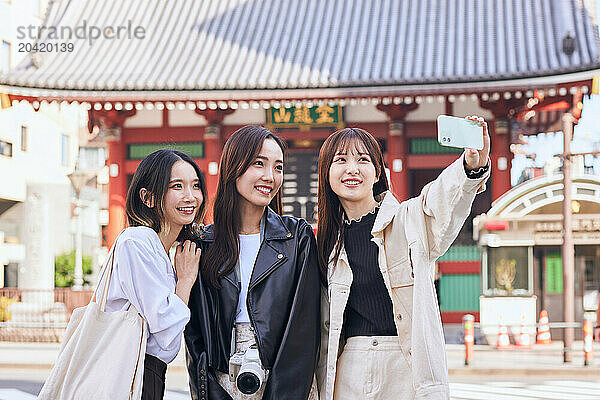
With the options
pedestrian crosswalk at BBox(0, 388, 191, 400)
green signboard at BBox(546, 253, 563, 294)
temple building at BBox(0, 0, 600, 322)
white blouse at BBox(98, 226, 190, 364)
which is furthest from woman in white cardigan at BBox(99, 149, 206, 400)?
green signboard at BBox(546, 253, 563, 294)

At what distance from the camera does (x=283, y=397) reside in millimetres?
3266

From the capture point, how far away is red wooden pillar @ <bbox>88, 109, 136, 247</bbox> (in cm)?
1508

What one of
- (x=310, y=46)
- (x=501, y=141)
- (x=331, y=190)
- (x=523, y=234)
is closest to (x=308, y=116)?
(x=310, y=46)

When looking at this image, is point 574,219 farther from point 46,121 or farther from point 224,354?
point 46,121

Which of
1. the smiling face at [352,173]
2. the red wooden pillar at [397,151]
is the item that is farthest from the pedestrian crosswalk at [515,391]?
the smiling face at [352,173]

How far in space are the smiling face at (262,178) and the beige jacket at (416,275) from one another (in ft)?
1.48

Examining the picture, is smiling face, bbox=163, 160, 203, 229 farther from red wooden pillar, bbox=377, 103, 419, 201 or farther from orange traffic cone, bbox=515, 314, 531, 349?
red wooden pillar, bbox=377, 103, 419, 201

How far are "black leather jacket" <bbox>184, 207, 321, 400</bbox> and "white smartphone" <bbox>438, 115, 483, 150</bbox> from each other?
0.91 meters

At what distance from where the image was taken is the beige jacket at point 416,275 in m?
3.27

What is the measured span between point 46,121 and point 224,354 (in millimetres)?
28567

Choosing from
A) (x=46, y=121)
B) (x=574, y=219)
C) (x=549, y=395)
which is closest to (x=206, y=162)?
(x=574, y=219)

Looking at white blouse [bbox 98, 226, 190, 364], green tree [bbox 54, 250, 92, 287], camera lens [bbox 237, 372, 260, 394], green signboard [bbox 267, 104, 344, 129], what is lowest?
green tree [bbox 54, 250, 92, 287]

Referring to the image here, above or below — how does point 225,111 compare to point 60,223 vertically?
above

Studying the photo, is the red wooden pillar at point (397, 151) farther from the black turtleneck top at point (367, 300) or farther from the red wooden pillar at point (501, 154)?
the black turtleneck top at point (367, 300)
